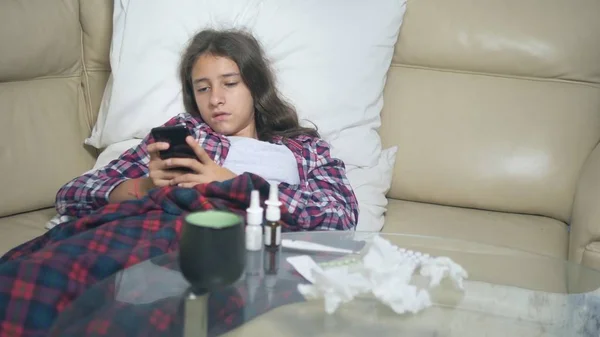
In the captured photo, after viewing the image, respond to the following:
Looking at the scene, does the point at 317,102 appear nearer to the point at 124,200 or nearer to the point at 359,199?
the point at 359,199

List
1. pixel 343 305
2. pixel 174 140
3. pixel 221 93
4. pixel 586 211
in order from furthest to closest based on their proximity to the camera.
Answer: pixel 221 93 < pixel 586 211 < pixel 174 140 < pixel 343 305

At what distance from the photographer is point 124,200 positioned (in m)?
1.73

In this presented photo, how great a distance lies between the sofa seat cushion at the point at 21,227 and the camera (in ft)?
5.81

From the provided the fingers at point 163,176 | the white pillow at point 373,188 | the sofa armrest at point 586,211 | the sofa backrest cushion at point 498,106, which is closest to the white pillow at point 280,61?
the white pillow at point 373,188

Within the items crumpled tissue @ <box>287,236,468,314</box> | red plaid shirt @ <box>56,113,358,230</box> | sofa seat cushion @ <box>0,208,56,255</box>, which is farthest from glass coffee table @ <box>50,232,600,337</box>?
sofa seat cushion @ <box>0,208,56,255</box>

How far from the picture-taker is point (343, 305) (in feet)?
4.25

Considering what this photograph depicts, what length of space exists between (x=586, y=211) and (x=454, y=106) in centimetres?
50

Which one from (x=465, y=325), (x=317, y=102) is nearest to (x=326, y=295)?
(x=465, y=325)

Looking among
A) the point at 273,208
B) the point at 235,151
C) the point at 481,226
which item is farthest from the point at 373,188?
the point at 273,208

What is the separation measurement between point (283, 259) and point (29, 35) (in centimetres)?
105

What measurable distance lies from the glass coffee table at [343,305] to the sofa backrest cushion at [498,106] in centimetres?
67

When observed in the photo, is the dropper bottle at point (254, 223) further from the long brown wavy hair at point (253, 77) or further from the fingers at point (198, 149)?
the long brown wavy hair at point (253, 77)

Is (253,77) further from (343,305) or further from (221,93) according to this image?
(343,305)

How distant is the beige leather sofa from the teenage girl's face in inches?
16.8
